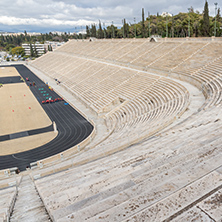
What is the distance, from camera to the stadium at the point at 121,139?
14.5ft

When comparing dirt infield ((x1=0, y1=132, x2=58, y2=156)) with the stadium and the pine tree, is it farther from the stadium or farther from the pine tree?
the pine tree

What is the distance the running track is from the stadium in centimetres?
12

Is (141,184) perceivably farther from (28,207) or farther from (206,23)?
(206,23)

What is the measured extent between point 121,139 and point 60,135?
10285mm

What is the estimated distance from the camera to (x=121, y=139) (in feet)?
41.2

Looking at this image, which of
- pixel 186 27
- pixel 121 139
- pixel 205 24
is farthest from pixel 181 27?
pixel 121 139

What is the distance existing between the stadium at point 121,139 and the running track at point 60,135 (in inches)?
4.6

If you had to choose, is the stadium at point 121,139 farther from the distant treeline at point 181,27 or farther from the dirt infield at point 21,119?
the distant treeline at point 181,27

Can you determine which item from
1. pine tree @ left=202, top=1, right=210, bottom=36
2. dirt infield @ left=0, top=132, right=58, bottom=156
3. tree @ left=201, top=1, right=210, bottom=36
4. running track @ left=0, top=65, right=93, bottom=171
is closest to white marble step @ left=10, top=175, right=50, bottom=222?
running track @ left=0, top=65, right=93, bottom=171

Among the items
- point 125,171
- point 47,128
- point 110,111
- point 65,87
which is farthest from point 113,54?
point 125,171

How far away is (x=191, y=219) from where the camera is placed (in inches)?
145

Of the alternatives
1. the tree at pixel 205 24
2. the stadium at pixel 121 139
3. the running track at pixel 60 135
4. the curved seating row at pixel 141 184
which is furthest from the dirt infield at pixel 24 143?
the tree at pixel 205 24

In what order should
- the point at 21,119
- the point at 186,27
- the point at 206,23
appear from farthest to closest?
the point at 186,27, the point at 206,23, the point at 21,119

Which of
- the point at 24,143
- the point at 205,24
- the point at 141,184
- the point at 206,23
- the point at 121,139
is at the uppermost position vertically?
the point at 206,23
